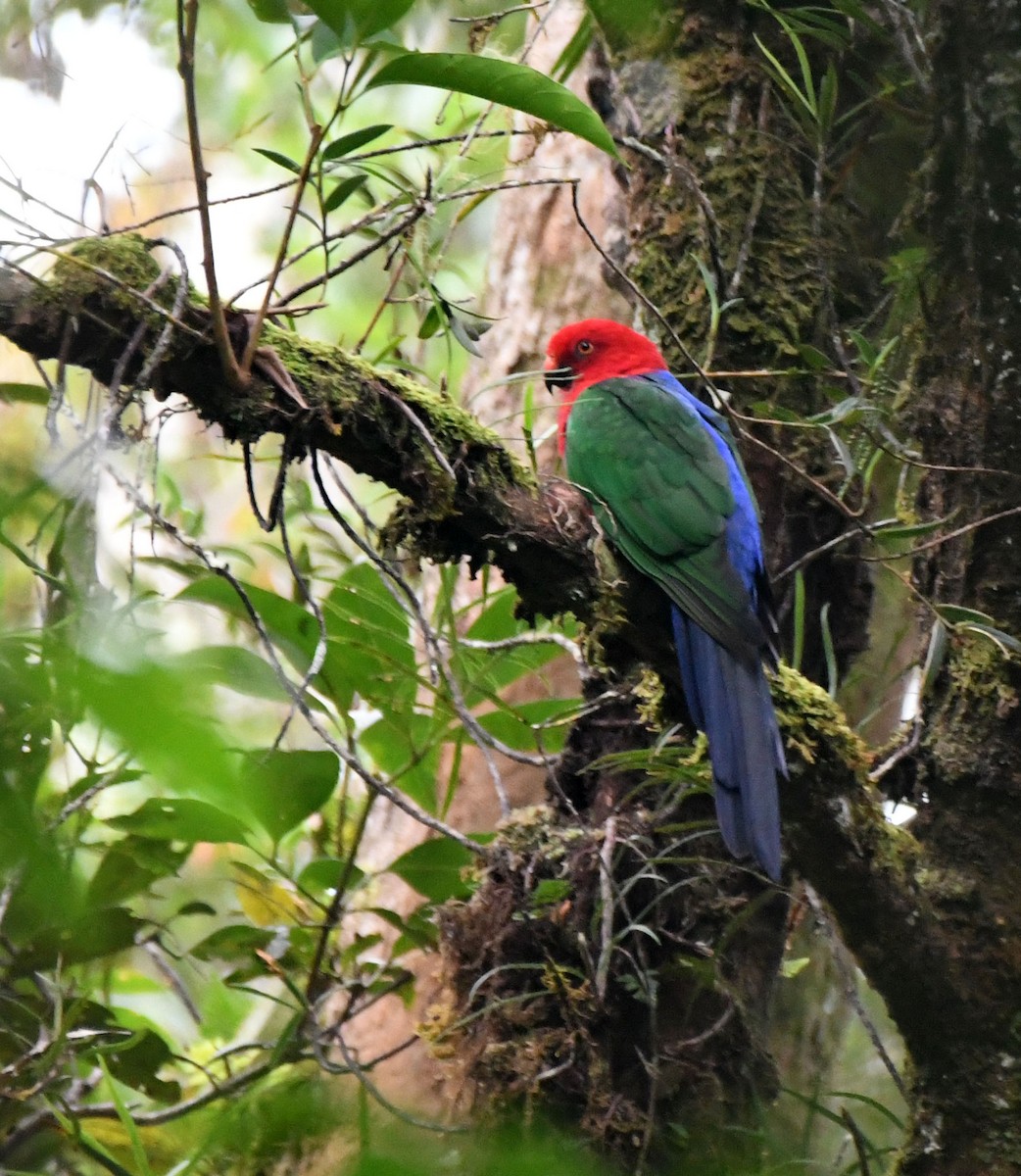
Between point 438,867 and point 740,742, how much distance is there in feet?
3.44

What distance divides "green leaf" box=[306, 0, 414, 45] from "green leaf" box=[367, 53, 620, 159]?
0.08m

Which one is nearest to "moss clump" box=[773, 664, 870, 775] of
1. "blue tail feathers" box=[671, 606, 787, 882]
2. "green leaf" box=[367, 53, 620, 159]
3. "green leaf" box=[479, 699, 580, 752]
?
"blue tail feathers" box=[671, 606, 787, 882]

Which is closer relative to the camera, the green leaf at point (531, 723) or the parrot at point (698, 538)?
the parrot at point (698, 538)

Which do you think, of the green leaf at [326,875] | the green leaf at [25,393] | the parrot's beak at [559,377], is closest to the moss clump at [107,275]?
the green leaf at [25,393]

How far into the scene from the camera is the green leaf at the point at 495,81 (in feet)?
6.18

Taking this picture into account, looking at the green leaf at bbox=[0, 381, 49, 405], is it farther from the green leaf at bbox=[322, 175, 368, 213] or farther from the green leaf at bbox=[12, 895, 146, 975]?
the green leaf at bbox=[12, 895, 146, 975]

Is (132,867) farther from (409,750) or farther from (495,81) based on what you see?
(495,81)

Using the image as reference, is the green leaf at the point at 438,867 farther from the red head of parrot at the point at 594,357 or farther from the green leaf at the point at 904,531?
the green leaf at the point at 904,531

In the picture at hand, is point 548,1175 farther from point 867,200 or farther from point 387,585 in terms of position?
point 867,200

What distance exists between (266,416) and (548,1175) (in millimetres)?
1408

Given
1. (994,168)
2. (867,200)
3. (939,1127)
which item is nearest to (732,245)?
(867,200)

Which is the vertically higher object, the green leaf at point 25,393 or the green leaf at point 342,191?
the green leaf at point 342,191

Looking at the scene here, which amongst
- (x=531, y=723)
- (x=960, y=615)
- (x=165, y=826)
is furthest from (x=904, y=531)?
(x=165, y=826)

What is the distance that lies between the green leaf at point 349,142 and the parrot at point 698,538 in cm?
80
